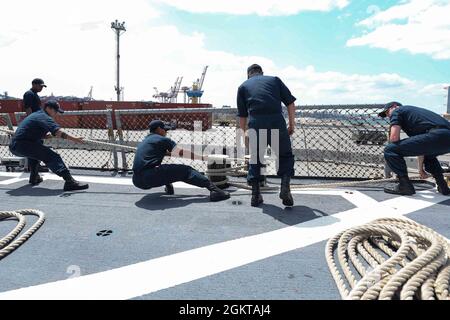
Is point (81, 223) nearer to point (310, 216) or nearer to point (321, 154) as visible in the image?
point (310, 216)

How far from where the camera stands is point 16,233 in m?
2.39

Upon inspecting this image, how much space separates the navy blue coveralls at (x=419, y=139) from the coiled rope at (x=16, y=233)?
4075 mm

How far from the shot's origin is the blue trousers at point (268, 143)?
124 inches

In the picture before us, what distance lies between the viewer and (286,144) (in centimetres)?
320

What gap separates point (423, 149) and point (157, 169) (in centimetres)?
326

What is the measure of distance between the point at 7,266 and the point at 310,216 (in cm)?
253

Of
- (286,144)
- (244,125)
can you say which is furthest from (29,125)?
(286,144)

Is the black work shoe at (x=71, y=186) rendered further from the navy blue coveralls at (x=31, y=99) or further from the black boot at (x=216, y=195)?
the navy blue coveralls at (x=31, y=99)

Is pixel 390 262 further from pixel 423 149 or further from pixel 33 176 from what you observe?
pixel 33 176

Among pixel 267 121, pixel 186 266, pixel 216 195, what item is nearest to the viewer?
pixel 186 266

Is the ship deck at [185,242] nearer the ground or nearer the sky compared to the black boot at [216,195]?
nearer the ground

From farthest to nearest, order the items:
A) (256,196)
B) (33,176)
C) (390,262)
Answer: (33,176) → (256,196) → (390,262)

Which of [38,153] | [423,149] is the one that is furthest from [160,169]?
[423,149]

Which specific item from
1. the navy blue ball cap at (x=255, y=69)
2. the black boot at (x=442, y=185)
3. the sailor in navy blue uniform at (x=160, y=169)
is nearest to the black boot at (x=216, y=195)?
the sailor in navy blue uniform at (x=160, y=169)
